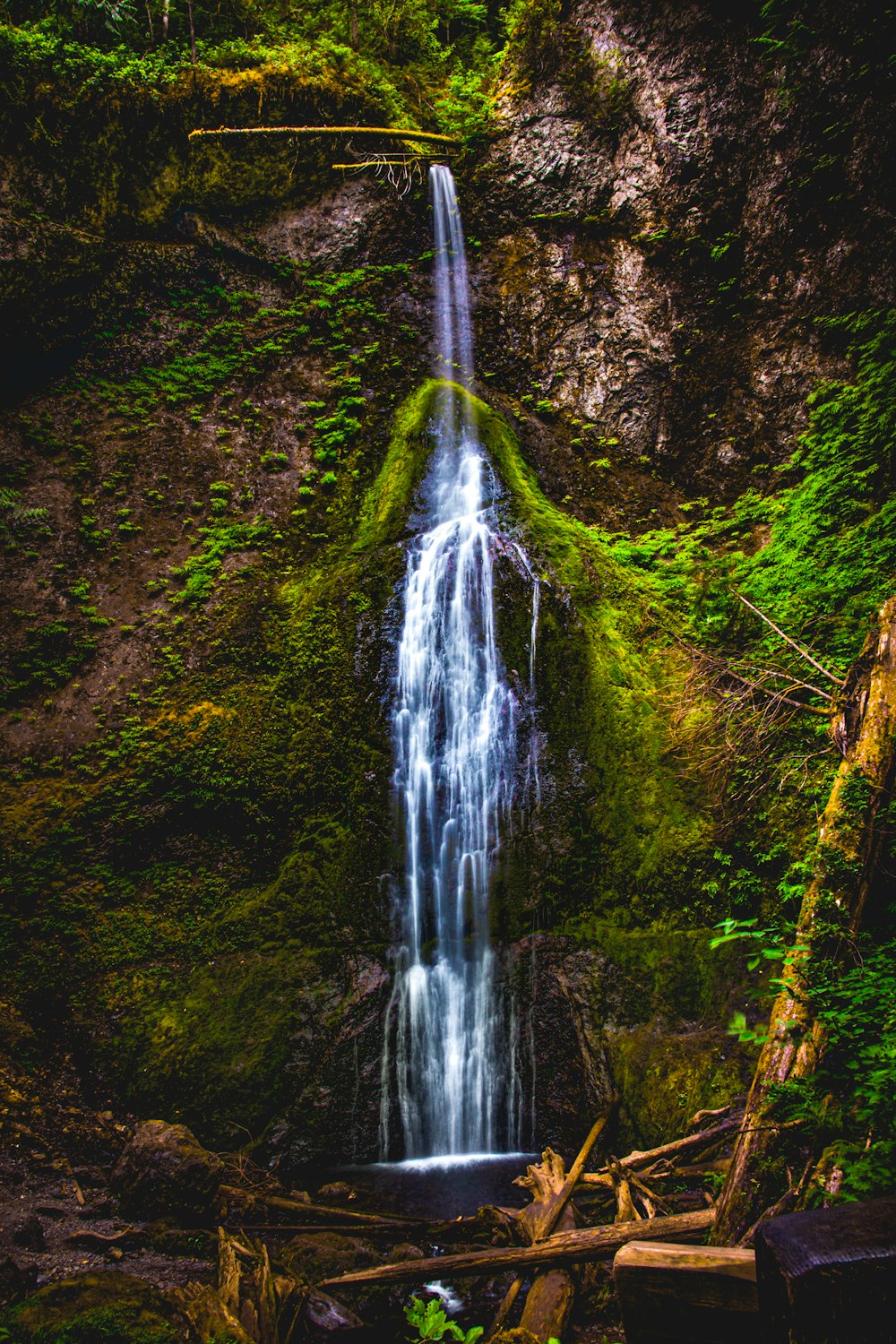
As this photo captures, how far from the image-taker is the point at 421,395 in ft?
34.6

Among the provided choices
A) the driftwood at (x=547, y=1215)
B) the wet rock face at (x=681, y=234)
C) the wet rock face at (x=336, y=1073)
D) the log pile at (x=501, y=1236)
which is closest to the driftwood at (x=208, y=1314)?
the log pile at (x=501, y=1236)

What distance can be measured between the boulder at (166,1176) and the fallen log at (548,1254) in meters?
1.56

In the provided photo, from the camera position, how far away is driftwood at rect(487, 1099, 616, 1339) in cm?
345

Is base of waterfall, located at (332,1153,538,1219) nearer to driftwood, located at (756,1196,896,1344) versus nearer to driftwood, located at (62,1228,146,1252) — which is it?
driftwood, located at (62,1228,146,1252)

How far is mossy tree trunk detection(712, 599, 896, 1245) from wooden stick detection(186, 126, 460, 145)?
12.4 m

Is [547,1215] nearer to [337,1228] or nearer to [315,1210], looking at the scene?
[337,1228]

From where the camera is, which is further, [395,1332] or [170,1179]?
[170,1179]

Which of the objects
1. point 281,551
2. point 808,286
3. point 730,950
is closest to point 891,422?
point 808,286

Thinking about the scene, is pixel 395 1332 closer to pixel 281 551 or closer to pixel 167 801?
pixel 167 801

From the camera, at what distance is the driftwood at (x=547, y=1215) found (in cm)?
345

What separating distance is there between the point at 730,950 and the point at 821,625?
11.2ft

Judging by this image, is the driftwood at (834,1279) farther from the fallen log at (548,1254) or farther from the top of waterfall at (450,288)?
the top of waterfall at (450,288)

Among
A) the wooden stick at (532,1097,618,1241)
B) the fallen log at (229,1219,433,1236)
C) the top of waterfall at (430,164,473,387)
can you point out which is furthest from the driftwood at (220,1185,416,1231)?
the top of waterfall at (430,164,473,387)

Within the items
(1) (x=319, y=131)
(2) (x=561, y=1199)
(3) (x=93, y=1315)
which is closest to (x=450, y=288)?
(1) (x=319, y=131)
